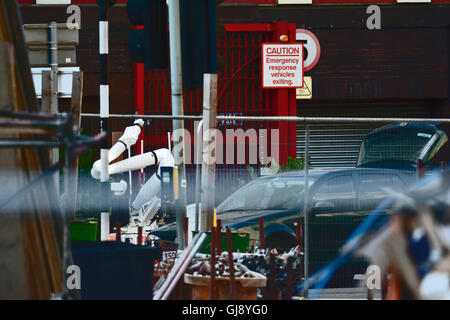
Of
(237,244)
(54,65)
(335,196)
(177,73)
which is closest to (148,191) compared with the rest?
(54,65)

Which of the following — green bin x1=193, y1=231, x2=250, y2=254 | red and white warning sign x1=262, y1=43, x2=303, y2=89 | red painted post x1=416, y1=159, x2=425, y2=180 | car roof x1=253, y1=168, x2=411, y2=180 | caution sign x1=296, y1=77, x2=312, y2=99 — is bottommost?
green bin x1=193, y1=231, x2=250, y2=254

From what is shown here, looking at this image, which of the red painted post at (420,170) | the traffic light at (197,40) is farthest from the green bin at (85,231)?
the red painted post at (420,170)

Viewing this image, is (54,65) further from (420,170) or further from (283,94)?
(283,94)

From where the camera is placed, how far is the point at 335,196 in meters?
11.2

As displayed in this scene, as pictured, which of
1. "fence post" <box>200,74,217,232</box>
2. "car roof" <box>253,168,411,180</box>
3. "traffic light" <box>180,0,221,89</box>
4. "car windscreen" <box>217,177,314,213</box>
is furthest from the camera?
"car windscreen" <box>217,177,314,213</box>

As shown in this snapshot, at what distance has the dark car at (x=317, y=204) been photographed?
10328 millimetres

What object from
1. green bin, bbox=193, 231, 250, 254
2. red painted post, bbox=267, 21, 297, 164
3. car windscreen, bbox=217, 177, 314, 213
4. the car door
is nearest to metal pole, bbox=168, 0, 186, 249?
green bin, bbox=193, 231, 250, 254

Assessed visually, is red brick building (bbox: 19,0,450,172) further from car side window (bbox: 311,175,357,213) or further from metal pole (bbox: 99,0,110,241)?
metal pole (bbox: 99,0,110,241)

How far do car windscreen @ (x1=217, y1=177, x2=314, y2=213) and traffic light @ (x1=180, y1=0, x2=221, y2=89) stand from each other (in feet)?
7.95

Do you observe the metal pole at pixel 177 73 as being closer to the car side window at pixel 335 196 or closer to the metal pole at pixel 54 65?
the metal pole at pixel 54 65

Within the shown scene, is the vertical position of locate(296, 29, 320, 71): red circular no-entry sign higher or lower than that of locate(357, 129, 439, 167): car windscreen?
higher

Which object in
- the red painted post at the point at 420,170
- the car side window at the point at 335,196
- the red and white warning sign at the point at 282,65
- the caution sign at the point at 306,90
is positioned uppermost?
the red and white warning sign at the point at 282,65

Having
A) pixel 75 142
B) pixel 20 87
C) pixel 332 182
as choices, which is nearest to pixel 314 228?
pixel 332 182

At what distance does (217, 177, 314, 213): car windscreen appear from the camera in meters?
11.5
